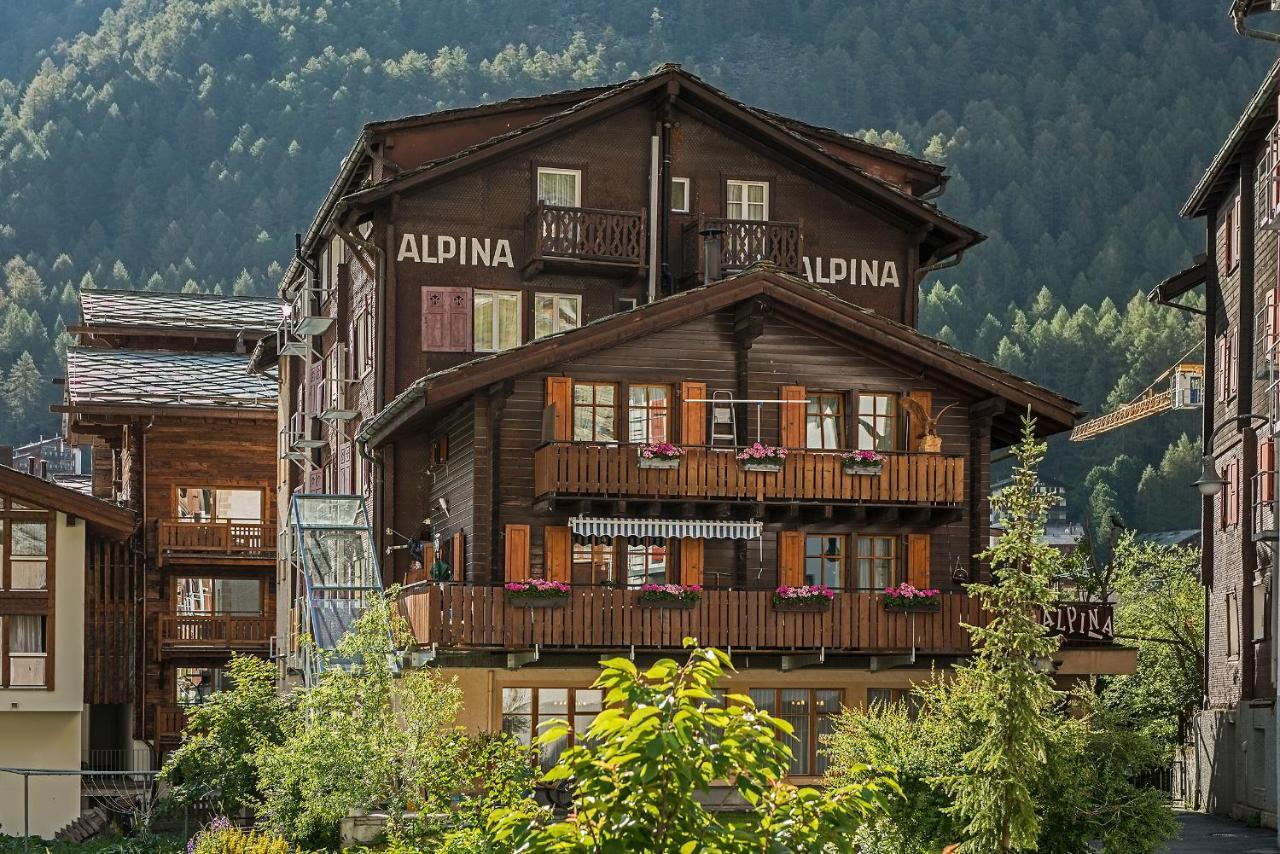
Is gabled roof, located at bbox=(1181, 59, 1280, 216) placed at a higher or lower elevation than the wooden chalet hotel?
higher

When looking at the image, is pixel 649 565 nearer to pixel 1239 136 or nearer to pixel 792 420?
pixel 792 420

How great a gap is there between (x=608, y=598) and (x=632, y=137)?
35.6 feet

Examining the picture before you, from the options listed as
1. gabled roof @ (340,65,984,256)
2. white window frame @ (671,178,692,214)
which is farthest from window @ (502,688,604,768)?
white window frame @ (671,178,692,214)

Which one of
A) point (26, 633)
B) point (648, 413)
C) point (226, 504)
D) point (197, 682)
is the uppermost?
point (648, 413)

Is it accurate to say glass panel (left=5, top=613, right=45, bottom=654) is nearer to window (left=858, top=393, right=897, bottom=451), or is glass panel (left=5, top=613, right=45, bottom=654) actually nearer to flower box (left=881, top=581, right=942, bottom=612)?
window (left=858, top=393, right=897, bottom=451)

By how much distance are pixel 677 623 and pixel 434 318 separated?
901cm

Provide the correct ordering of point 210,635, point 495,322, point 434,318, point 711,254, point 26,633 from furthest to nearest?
1. point 210,635
2. point 26,633
3. point 495,322
4. point 434,318
5. point 711,254

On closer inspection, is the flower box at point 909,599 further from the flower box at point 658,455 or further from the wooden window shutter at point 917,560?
the flower box at point 658,455

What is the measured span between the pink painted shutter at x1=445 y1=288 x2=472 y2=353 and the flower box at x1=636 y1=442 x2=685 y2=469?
6.68 meters

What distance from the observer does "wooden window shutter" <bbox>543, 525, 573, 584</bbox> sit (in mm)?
38750

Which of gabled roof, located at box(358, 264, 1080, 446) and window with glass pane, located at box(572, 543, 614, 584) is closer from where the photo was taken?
gabled roof, located at box(358, 264, 1080, 446)

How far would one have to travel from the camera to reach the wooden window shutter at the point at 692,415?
39219mm

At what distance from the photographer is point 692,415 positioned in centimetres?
3928

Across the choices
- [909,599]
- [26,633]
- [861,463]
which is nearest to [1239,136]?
[861,463]
